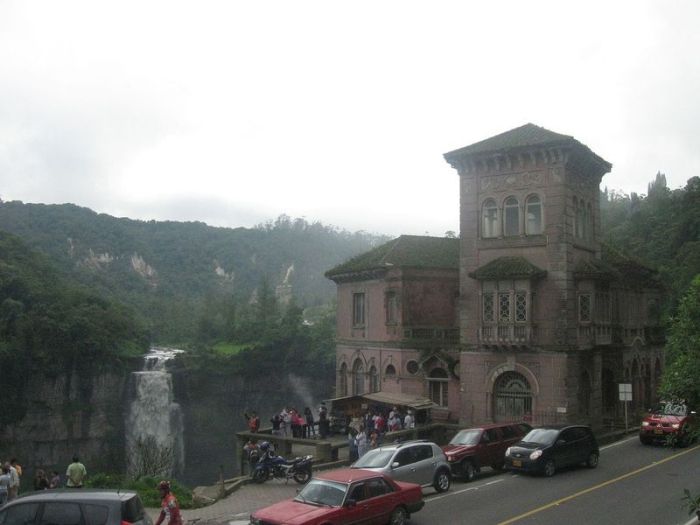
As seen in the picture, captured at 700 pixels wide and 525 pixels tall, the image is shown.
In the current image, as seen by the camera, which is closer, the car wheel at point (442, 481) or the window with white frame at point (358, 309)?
the car wheel at point (442, 481)

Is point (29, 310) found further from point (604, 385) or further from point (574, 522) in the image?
point (574, 522)

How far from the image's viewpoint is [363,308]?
4038 cm

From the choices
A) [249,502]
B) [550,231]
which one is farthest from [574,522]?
[550,231]

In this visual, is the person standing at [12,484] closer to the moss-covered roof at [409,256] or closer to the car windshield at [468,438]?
the car windshield at [468,438]

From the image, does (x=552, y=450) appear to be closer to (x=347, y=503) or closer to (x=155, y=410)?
(x=347, y=503)

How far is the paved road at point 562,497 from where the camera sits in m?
17.0

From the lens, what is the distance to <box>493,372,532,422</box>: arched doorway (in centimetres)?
3172

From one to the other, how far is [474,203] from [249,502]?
18.0m

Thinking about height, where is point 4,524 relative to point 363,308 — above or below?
below

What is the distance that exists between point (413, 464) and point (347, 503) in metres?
5.39

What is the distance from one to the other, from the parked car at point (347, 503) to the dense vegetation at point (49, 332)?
59.0 meters

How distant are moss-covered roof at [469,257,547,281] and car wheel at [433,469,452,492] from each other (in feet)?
41.3

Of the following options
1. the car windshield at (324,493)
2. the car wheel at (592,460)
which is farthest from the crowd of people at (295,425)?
the car windshield at (324,493)

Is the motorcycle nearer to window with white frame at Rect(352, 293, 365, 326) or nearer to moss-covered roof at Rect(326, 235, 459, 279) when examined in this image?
moss-covered roof at Rect(326, 235, 459, 279)
